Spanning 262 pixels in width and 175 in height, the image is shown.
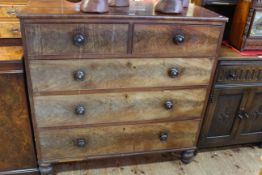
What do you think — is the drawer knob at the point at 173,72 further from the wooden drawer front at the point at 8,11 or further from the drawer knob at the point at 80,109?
the wooden drawer front at the point at 8,11

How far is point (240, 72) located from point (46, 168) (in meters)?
1.34

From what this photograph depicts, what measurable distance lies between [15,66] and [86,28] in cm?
41

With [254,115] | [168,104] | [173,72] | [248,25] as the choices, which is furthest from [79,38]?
[254,115]

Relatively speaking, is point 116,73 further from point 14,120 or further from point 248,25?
point 248,25

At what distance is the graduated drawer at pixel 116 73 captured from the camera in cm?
121

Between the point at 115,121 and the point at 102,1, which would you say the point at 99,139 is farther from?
the point at 102,1

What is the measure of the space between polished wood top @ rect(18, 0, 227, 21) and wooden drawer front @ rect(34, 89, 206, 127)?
0.42m

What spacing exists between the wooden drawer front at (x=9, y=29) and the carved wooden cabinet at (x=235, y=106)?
4.18 ft

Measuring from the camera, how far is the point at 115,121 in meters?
1.43

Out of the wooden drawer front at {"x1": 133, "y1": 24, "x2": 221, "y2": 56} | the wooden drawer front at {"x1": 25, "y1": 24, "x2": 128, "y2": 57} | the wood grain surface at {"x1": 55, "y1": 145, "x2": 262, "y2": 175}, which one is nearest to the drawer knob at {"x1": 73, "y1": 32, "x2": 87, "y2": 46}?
the wooden drawer front at {"x1": 25, "y1": 24, "x2": 128, "y2": 57}

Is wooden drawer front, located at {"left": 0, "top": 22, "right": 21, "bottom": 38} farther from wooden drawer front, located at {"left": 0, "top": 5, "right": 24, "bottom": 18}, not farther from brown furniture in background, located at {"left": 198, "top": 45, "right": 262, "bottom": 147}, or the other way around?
brown furniture in background, located at {"left": 198, "top": 45, "right": 262, "bottom": 147}

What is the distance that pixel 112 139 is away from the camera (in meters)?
1.49

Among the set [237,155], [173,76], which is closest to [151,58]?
[173,76]

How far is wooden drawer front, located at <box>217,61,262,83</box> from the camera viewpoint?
Answer: 4.89ft
